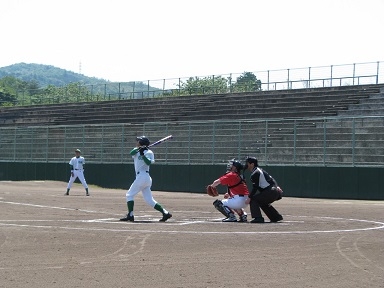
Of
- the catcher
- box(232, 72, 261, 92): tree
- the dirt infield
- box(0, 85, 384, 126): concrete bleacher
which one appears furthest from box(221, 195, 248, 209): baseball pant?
Result: box(232, 72, 261, 92): tree

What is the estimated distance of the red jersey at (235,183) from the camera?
57.5ft

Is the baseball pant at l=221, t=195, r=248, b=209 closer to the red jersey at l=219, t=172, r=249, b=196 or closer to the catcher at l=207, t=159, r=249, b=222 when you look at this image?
the catcher at l=207, t=159, r=249, b=222

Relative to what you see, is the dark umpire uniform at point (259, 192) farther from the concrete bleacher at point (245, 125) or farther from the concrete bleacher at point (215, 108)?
the concrete bleacher at point (215, 108)

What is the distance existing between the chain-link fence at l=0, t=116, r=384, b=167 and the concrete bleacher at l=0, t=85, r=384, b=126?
514cm

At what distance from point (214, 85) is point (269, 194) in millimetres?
37986

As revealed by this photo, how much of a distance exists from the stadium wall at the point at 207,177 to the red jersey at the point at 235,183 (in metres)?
15.7

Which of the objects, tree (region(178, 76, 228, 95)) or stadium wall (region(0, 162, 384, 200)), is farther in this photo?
tree (region(178, 76, 228, 95))

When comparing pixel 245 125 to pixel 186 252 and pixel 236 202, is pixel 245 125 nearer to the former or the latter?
pixel 236 202

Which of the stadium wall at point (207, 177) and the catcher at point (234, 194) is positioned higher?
the catcher at point (234, 194)

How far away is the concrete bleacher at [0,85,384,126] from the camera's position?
4100cm

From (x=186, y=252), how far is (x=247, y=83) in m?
41.2

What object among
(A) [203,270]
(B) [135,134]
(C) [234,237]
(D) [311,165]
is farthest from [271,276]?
(B) [135,134]

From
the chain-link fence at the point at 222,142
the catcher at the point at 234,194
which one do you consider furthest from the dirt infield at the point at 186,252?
the chain-link fence at the point at 222,142

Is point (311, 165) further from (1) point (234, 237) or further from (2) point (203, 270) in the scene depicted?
(2) point (203, 270)
